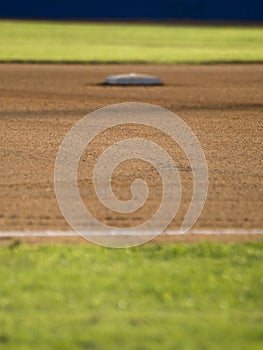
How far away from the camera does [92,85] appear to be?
17625 mm

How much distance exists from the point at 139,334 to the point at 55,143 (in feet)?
19.5

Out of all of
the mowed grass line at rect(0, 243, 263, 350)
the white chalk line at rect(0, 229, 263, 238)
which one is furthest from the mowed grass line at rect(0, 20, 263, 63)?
the mowed grass line at rect(0, 243, 263, 350)

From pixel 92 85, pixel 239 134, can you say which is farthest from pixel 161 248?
pixel 92 85

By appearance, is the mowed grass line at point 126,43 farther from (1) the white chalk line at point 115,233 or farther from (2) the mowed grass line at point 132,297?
(2) the mowed grass line at point 132,297

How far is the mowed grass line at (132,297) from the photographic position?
14.6ft

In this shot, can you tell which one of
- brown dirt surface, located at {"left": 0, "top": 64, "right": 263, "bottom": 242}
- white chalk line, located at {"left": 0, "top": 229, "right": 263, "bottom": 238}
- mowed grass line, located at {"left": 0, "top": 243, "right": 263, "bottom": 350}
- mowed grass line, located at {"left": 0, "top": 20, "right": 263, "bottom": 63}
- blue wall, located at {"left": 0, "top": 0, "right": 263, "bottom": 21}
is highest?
blue wall, located at {"left": 0, "top": 0, "right": 263, "bottom": 21}

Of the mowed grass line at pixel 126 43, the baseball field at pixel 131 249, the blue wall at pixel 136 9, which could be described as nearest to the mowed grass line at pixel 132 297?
the baseball field at pixel 131 249

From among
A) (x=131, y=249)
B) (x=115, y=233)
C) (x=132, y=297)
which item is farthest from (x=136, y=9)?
(x=132, y=297)

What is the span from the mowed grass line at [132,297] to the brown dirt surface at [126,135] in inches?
18.5

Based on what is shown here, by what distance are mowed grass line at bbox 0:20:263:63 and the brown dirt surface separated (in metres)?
3.34

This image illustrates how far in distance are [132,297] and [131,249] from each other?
991 mm

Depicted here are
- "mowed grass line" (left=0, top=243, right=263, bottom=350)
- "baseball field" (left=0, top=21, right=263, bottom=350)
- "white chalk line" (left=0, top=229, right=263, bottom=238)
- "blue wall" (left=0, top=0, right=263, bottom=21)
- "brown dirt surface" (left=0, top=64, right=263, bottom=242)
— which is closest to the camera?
"mowed grass line" (left=0, top=243, right=263, bottom=350)

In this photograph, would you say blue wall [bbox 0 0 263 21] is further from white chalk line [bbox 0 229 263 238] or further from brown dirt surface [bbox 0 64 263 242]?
white chalk line [bbox 0 229 263 238]

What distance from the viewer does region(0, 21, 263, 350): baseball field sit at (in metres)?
4.58
